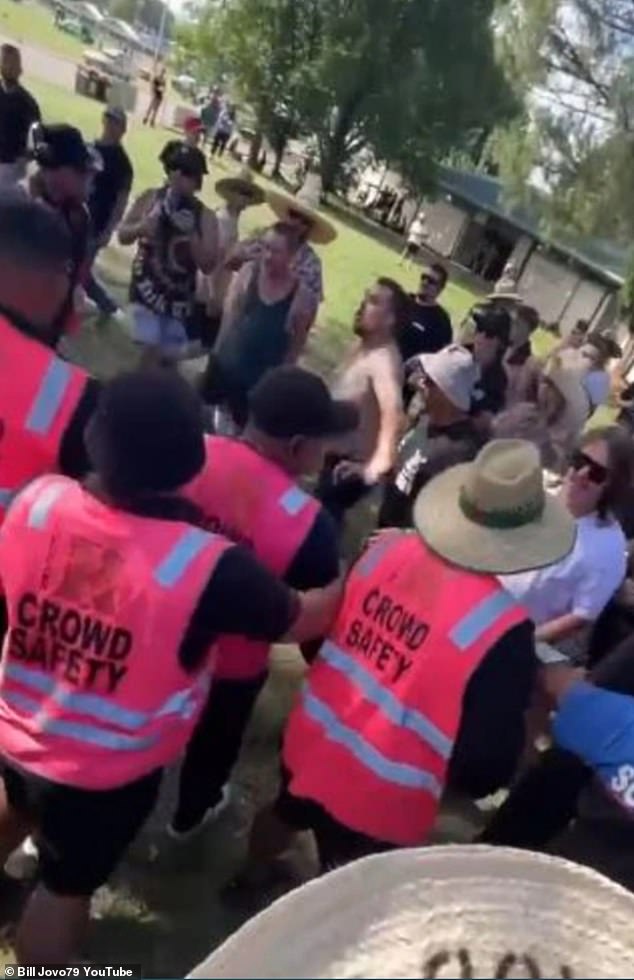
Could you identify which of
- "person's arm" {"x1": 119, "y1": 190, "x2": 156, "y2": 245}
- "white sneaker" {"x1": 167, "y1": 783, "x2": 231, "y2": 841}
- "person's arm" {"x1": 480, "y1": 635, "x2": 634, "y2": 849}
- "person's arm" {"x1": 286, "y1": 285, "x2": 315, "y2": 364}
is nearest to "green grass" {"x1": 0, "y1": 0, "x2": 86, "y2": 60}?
"person's arm" {"x1": 119, "y1": 190, "x2": 156, "y2": 245}

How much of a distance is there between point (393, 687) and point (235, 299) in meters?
3.12

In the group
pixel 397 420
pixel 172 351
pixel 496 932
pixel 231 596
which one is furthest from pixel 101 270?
pixel 496 932

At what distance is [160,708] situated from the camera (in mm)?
2295

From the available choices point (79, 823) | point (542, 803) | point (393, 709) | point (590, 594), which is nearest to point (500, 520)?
point (393, 709)

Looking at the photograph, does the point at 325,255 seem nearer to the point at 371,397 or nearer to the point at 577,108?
the point at 577,108

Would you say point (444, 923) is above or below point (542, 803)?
above

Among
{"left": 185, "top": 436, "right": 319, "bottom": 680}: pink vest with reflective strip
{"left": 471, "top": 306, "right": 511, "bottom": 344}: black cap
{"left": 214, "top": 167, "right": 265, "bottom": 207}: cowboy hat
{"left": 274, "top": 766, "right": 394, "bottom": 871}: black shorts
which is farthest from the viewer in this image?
{"left": 214, "top": 167, "right": 265, "bottom": 207}: cowboy hat

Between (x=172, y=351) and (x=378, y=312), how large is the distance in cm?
191

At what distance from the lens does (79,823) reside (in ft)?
7.76

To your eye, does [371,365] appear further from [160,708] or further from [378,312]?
[160,708]

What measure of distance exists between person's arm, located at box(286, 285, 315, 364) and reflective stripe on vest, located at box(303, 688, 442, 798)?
2.79m

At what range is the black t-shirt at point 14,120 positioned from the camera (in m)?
7.73

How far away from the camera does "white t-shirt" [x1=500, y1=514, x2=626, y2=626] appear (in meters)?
3.50

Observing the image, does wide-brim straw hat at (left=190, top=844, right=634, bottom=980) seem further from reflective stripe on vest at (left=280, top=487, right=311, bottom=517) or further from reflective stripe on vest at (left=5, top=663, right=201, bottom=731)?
reflective stripe on vest at (left=280, top=487, right=311, bottom=517)
